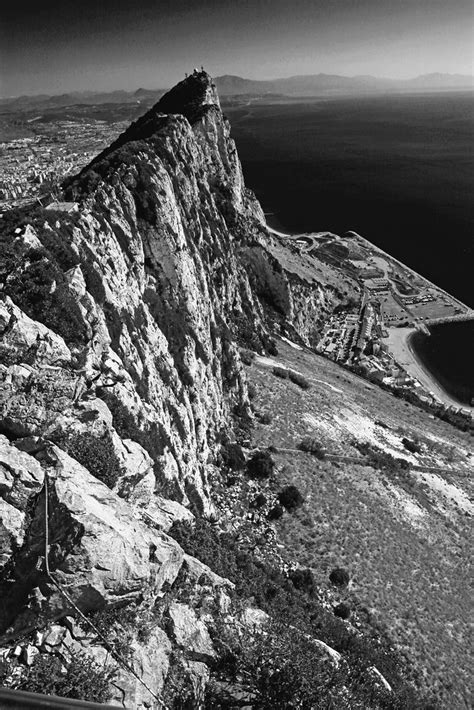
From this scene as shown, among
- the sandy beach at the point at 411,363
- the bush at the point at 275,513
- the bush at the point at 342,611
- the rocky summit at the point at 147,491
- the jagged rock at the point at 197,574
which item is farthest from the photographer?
the sandy beach at the point at 411,363

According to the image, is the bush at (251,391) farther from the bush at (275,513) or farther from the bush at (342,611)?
the bush at (342,611)

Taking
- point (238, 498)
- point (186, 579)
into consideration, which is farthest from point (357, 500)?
point (186, 579)

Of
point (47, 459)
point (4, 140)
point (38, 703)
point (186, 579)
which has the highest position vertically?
point (4, 140)

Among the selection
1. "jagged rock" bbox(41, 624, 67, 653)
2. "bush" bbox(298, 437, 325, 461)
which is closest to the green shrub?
"bush" bbox(298, 437, 325, 461)

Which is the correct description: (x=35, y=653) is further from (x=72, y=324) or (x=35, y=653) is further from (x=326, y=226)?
(x=326, y=226)

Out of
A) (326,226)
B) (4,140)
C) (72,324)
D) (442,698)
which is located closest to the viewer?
(72,324)

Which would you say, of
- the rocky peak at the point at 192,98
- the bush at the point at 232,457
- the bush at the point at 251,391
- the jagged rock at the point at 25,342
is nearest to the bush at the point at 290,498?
the bush at the point at 232,457
